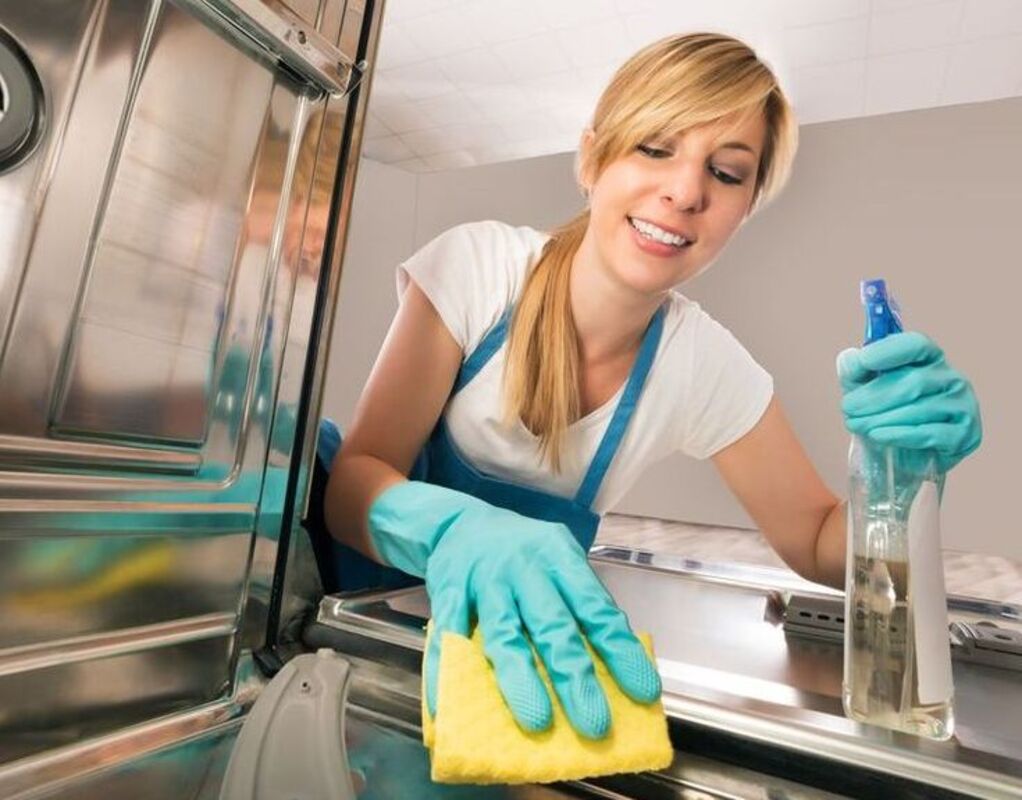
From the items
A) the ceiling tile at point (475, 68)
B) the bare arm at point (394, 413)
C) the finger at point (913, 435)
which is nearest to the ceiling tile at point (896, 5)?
the ceiling tile at point (475, 68)

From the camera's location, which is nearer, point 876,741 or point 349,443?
point 876,741

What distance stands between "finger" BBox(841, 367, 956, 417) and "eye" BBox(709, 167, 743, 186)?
1.56ft

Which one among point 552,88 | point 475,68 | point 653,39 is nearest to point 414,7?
point 475,68

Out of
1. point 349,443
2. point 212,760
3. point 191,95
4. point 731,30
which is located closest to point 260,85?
point 191,95

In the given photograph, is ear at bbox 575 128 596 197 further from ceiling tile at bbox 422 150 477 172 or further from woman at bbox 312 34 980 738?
ceiling tile at bbox 422 150 477 172

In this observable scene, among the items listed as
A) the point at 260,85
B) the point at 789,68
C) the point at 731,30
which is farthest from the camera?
Result: the point at 789,68

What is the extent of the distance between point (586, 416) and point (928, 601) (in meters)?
0.54

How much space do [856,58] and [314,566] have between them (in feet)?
11.0

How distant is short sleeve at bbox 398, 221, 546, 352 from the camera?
33.6 inches

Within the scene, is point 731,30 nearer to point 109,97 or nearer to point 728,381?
point 728,381

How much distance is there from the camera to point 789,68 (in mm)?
2982

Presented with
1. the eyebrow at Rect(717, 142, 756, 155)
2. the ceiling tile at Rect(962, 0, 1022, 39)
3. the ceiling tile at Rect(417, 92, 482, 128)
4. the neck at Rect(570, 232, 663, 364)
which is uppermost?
the ceiling tile at Rect(417, 92, 482, 128)

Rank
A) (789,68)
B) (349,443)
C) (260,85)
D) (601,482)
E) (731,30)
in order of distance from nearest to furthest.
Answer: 1. (260,85)
2. (349,443)
3. (601,482)
4. (731,30)
5. (789,68)

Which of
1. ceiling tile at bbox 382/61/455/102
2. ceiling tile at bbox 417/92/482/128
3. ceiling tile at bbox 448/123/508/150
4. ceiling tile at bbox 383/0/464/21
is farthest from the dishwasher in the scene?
ceiling tile at bbox 448/123/508/150
